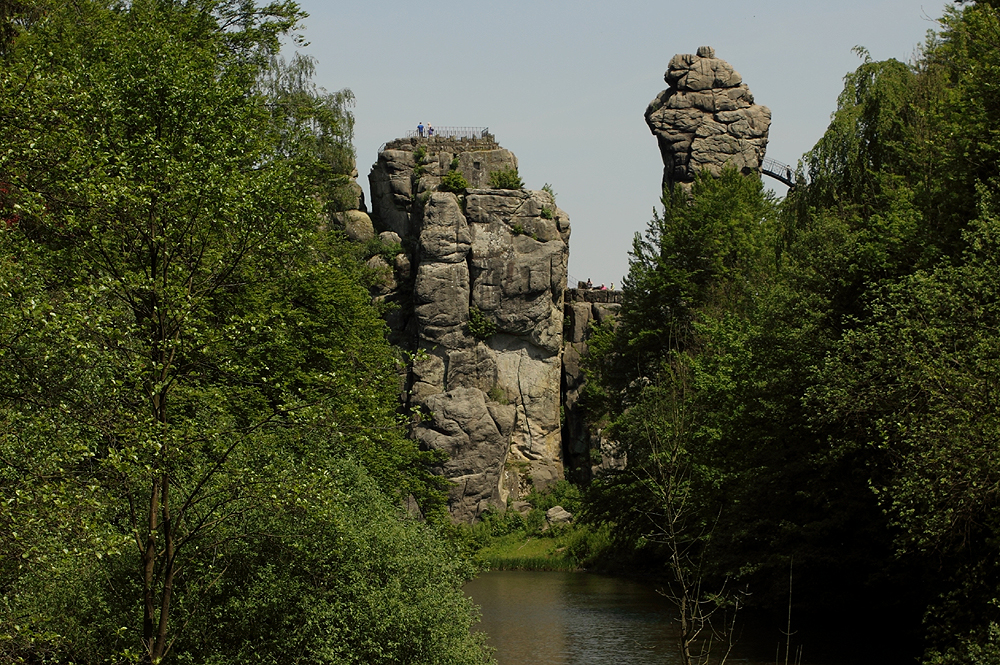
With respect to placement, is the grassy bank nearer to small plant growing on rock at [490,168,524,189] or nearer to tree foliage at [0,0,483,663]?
small plant growing on rock at [490,168,524,189]

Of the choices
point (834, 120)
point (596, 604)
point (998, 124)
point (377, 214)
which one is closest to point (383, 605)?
point (998, 124)

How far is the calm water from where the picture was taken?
23.7m

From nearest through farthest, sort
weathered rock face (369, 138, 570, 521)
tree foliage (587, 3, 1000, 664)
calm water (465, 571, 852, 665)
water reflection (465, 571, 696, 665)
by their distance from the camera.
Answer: tree foliage (587, 3, 1000, 664) < calm water (465, 571, 852, 665) < water reflection (465, 571, 696, 665) < weathered rock face (369, 138, 570, 521)

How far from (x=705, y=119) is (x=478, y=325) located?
16902 millimetres

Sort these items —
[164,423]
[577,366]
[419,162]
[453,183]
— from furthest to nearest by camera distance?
1. [577,366]
2. [419,162]
3. [453,183]
4. [164,423]

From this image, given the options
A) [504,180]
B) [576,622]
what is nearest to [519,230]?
[504,180]

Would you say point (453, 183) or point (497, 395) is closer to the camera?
point (497, 395)

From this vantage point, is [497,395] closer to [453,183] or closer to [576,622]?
[453,183]

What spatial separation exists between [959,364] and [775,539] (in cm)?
920

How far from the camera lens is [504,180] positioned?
5981 centimetres

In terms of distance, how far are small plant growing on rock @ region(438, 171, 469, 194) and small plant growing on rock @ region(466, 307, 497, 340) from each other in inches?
268

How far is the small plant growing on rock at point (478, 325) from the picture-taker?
57812 mm

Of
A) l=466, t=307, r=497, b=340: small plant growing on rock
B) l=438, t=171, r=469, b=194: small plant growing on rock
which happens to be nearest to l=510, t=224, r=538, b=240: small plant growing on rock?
l=438, t=171, r=469, b=194: small plant growing on rock

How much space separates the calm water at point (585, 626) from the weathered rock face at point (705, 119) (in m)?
26.4
